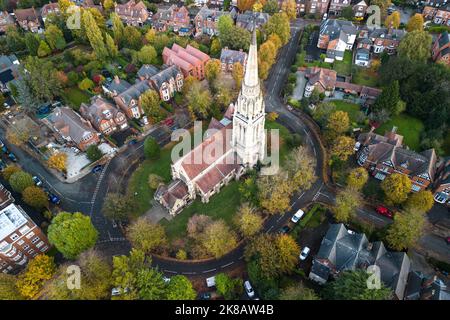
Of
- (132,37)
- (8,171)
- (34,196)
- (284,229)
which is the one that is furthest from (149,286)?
(132,37)

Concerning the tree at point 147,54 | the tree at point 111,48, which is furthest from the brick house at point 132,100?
the tree at point 111,48

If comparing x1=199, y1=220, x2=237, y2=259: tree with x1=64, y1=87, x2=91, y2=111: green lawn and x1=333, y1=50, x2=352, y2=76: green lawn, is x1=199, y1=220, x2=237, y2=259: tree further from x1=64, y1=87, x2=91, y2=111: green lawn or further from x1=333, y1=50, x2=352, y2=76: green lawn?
x1=333, y1=50, x2=352, y2=76: green lawn

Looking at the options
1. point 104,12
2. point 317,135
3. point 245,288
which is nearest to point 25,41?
point 104,12

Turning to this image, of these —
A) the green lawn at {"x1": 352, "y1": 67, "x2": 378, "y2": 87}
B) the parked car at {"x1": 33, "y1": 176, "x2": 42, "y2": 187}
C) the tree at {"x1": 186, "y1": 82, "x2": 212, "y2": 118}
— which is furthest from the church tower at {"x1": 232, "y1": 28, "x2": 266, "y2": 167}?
the green lawn at {"x1": 352, "y1": 67, "x2": 378, "y2": 87}

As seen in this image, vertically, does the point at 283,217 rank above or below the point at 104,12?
below

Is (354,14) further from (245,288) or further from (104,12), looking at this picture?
(245,288)

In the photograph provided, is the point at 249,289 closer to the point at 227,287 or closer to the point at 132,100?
the point at 227,287

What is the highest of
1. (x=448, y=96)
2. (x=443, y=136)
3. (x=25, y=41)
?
(x=25, y=41)
